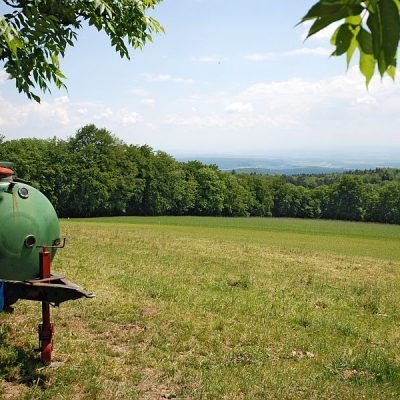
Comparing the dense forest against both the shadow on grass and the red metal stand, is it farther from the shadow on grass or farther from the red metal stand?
the red metal stand

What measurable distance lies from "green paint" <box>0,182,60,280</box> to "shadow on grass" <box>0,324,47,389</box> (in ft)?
3.43

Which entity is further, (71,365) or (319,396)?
(71,365)

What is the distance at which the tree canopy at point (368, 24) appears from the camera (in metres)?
1.29

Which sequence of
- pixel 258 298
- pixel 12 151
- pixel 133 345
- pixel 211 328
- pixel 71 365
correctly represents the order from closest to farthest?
pixel 71 365 → pixel 133 345 → pixel 211 328 → pixel 258 298 → pixel 12 151

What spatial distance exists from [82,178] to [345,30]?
71217 mm

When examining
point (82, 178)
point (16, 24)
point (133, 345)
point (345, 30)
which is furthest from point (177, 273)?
point (82, 178)

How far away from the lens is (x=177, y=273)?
42.0 feet

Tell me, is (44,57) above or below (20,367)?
above

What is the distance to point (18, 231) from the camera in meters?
5.61

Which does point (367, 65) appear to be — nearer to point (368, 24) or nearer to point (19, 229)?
point (368, 24)

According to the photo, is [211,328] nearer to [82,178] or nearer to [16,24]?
[16,24]

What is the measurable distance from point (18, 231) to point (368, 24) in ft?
17.0

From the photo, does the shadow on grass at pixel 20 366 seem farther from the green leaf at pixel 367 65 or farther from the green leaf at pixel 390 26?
the green leaf at pixel 390 26

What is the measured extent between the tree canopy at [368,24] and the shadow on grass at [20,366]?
507 centimetres
